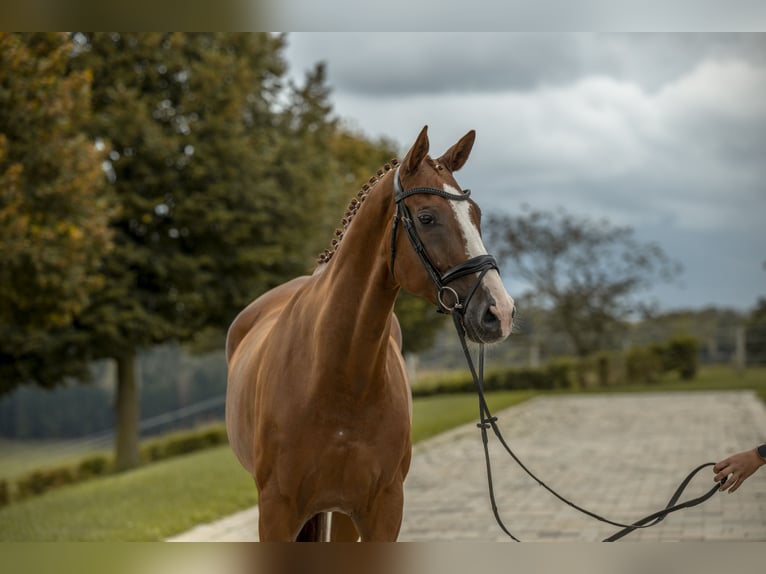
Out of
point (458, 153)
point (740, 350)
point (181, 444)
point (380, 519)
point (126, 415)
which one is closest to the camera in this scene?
point (458, 153)

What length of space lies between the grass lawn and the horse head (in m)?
5.16

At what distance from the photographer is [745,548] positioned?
2.84m

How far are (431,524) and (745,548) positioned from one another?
4431 mm

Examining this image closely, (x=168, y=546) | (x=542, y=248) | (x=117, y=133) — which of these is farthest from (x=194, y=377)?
(x=168, y=546)

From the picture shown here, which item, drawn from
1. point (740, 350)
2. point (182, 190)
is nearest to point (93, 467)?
point (182, 190)

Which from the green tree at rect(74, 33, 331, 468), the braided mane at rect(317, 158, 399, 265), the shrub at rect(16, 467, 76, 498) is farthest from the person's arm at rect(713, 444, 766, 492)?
the shrub at rect(16, 467, 76, 498)

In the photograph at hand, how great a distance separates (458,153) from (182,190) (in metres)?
11.9

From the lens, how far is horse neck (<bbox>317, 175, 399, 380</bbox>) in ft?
9.36

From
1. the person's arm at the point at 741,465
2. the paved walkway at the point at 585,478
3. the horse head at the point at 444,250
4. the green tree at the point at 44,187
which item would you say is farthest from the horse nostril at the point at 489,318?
the green tree at the point at 44,187

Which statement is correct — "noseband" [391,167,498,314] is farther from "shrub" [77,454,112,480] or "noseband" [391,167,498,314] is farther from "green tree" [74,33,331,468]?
"shrub" [77,454,112,480]

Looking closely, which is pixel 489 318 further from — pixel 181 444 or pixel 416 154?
pixel 181 444

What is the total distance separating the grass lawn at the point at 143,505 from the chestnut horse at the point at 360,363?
177 inches

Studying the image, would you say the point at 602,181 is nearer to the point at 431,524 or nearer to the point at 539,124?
the point at 539,124

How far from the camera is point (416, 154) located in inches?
105
